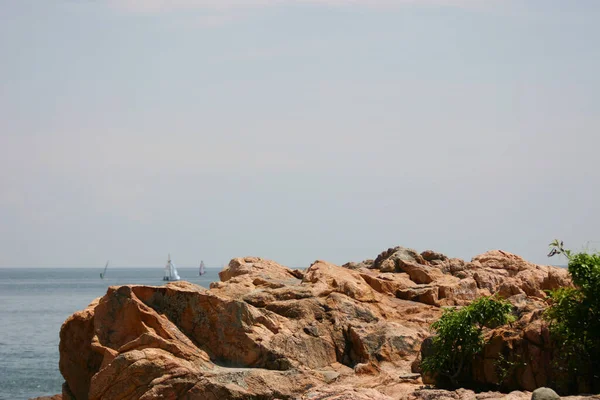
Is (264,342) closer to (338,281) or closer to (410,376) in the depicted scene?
(410,376)

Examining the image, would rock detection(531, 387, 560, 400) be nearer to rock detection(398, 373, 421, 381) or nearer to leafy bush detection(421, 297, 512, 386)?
leafy bush detection(421, 297, 512, 386)

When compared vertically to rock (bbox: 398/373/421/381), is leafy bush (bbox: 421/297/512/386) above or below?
above

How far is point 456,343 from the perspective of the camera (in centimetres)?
2919

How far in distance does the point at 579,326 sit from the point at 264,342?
10547 millimetres

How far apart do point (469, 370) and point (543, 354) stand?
2.47 metres

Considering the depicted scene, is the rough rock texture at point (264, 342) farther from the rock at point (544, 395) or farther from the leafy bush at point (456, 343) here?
the rock at point (544, 395)

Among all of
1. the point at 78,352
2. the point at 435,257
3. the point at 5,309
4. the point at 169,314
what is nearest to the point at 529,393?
the point at 169,314

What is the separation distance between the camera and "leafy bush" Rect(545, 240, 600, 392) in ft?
89.9

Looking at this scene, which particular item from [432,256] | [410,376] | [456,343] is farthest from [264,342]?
[432,256]

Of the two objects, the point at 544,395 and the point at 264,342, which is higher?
the point at 264,342

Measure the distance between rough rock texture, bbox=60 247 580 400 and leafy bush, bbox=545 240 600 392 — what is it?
0.71 metres

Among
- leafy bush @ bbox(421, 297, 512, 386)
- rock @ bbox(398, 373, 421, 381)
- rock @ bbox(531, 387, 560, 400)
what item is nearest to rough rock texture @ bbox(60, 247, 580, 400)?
rock @ bbox(398, 373, 421, 381)

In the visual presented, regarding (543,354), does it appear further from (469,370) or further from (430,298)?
(430,298)

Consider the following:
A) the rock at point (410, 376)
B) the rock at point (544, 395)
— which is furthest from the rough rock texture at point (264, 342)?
the rock at point (544, 395)
